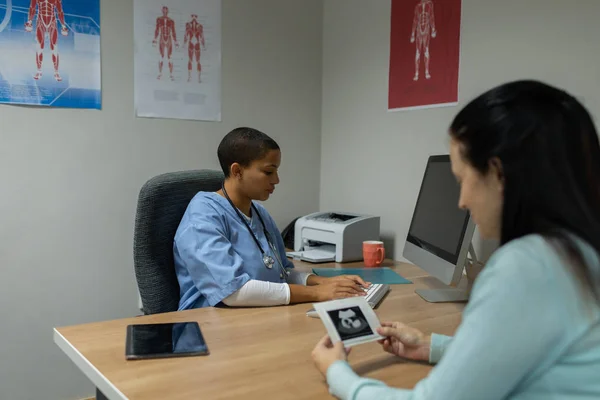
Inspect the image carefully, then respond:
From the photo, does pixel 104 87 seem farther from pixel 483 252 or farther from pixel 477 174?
pixel 477 174

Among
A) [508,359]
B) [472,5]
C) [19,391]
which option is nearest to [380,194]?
[472,5]

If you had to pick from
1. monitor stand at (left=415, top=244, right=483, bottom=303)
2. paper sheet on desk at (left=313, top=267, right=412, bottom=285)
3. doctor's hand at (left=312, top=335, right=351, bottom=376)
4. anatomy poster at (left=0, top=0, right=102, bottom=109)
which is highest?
anatomy poster at (left=0, top=0, right=102, bottom=109)

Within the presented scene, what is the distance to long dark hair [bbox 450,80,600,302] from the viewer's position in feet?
2.32

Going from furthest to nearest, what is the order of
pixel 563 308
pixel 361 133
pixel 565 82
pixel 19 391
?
1. pixel 361 133
2. pixel 19 391
3. pixel 565 82
4. pixel 563 308

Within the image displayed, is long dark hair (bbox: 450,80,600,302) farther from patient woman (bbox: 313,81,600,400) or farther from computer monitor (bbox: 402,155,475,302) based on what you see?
computer monitor (bbox: 402,155,475,302)

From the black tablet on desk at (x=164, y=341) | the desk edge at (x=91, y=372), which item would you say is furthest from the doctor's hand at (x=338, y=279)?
the desk edge at (x=91, y=372)

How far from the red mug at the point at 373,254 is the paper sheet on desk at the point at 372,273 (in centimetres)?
6

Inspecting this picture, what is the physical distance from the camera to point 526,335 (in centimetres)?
67

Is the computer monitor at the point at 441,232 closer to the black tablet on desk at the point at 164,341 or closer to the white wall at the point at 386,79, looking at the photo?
the white wall at the point at 386,79

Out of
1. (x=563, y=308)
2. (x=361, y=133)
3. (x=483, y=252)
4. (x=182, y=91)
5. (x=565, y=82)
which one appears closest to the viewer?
(x=563, y=308)

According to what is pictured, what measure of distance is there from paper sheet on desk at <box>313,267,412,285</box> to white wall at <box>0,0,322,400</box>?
0.87 m

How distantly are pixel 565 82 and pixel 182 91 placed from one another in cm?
161

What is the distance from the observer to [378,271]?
85.9 inches

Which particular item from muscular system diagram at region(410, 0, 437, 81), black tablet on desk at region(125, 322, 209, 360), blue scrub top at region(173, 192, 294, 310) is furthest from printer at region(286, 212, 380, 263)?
black tablet on desk at region(125, 322, 209, 360)
